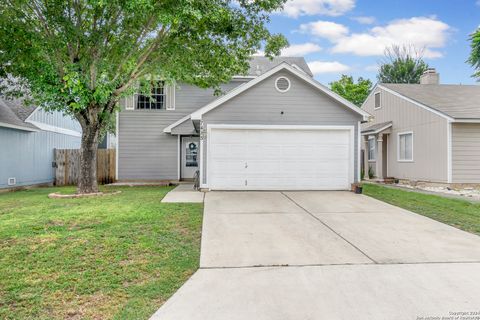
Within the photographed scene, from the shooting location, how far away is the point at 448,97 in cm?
1512

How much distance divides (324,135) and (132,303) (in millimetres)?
9965

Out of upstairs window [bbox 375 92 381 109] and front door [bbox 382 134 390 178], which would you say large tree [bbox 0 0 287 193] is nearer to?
front door [bbox 382 134 390 178]

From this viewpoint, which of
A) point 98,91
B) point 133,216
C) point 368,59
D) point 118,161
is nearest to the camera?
point 133,216

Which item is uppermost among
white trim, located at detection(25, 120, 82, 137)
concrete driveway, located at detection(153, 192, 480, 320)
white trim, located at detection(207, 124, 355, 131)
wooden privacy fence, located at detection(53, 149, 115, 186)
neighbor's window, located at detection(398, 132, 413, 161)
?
white trim, located at detection(25, 120, 82, 137)

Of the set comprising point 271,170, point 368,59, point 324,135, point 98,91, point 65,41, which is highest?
point 368,59

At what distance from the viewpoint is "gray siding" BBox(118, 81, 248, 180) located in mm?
15125

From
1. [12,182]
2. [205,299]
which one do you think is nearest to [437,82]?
[205,299]

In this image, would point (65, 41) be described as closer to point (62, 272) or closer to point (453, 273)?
point (62, 272)

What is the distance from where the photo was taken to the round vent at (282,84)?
11.8m

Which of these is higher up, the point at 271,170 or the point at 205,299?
the point at 271,170

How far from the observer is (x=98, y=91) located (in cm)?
945

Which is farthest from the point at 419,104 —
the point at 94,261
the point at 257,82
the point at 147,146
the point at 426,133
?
the point at 94,261

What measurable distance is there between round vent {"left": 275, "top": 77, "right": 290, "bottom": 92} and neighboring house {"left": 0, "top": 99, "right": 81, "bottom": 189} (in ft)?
29.7

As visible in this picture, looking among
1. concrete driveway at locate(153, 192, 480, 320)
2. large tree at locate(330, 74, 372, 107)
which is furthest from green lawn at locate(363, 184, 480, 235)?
large tree at locate(330, 74, 372, 107)
